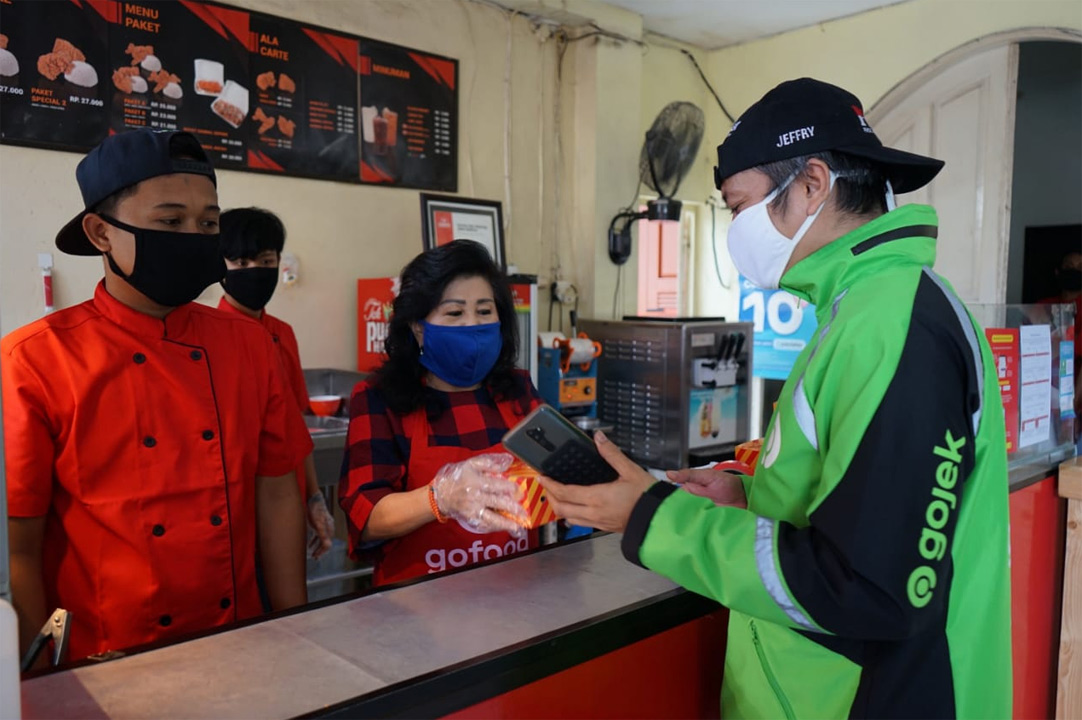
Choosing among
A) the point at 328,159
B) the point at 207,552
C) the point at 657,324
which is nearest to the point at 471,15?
the point at 328,159

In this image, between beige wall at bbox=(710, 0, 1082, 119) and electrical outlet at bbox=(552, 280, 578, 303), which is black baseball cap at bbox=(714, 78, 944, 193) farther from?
beige wall at bbox=(710, 0, 1082, 119)

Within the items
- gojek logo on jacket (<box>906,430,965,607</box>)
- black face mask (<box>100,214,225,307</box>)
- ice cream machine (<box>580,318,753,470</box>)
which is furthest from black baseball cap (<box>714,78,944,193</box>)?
ice cream machine (<box>580,318,753,470</box>)

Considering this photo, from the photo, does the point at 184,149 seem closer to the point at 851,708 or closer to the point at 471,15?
the point at 851,708

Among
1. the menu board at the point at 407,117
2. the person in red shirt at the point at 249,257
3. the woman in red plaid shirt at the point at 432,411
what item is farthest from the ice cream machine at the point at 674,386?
the woman in red plaid shirt at the point at 432,411

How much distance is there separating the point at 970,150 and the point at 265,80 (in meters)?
3.92

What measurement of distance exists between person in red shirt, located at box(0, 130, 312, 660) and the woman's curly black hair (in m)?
0.29

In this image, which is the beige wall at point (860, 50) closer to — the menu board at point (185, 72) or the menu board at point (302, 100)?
the menu board at point (302, 100)

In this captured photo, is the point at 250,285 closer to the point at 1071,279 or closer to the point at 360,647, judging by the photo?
the point at 360,647

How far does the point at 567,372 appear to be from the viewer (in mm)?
4273

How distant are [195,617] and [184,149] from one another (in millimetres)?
945

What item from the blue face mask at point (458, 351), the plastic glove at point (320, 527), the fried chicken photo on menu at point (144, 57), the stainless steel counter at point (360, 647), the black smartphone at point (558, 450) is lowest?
the plastic glove at point (320, 527)

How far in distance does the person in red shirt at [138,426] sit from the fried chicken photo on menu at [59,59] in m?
1.93

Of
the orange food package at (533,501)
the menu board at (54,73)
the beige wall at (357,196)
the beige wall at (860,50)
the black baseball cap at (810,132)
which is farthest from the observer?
the beige wall at (860,50)

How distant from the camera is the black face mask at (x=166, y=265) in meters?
1.56
